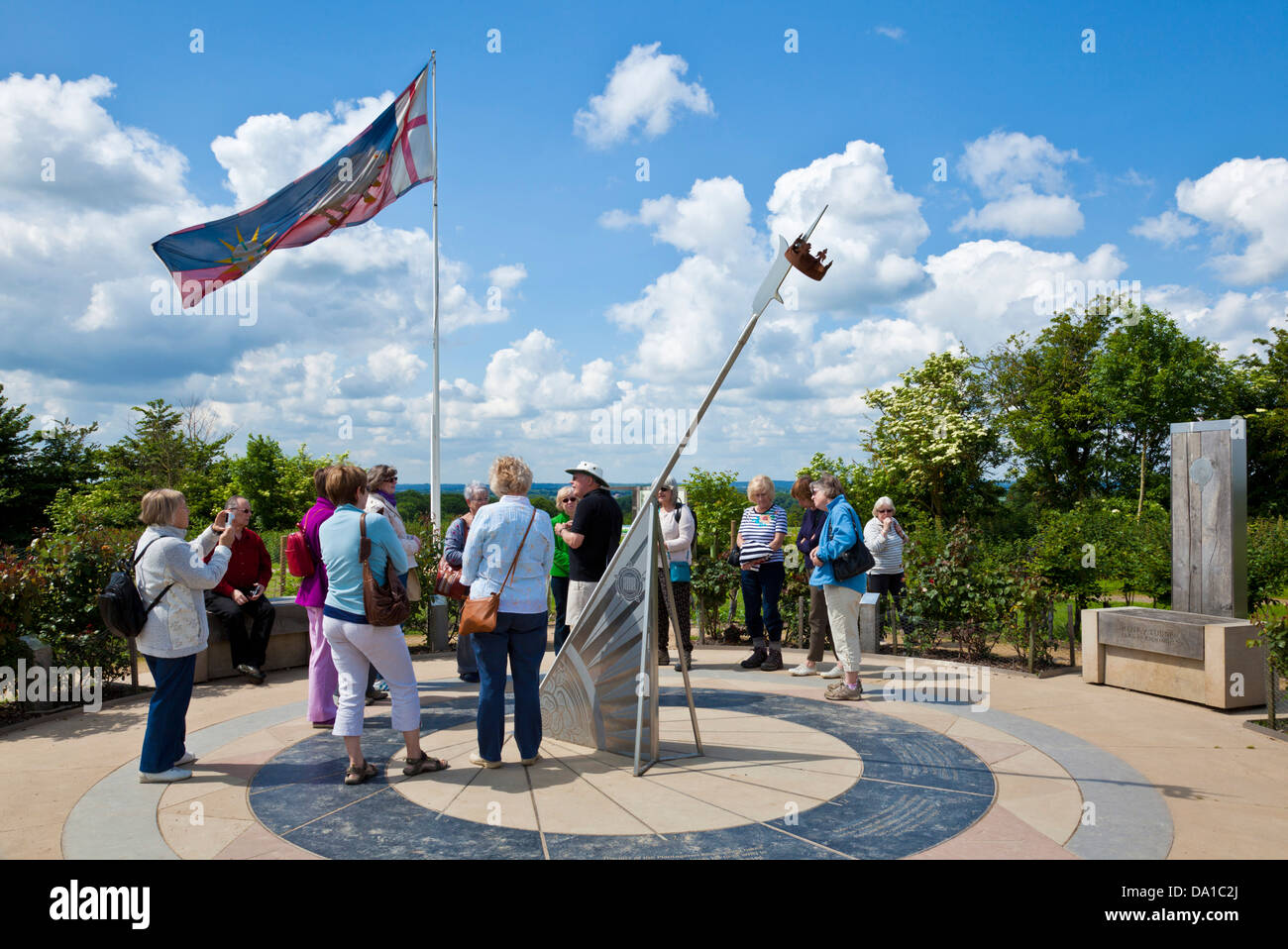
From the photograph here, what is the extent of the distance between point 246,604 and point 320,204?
21.8 ft

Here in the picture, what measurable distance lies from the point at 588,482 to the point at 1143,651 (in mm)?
5101

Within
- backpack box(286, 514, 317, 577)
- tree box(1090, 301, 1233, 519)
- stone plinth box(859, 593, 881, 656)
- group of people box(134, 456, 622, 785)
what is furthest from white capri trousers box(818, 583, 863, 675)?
tree box(1090, 301, 1233, 519)

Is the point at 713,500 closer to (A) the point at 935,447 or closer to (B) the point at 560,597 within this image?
(B) the point at 560,597

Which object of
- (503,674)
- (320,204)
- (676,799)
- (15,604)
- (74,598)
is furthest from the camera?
(320,204)

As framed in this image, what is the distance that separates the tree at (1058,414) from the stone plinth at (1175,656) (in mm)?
29806

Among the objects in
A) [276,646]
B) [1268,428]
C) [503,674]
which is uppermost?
[1268,428]

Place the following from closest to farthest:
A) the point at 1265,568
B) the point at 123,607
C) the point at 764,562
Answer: the point at 123,607 < the point at 764,562 < the point at 1265,568

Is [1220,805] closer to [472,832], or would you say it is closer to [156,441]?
[472,832]

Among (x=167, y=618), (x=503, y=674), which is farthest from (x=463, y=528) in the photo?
(x=167, y=618)

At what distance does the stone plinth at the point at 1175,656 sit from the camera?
6.46 m

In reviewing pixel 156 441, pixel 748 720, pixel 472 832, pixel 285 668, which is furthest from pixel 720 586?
pixel 156 441

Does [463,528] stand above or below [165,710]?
above

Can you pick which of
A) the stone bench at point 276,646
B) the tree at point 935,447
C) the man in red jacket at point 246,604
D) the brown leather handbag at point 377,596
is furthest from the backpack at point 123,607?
the tree at point 935,447

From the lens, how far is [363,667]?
4.80 metres
